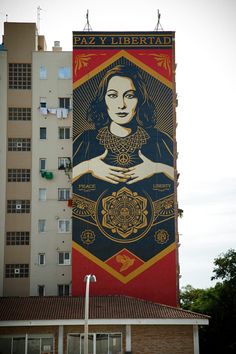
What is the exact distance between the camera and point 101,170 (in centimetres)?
6969

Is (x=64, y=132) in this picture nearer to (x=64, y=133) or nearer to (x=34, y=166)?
(x=64, y=133)

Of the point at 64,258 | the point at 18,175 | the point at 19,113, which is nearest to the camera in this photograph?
the point at 64,258

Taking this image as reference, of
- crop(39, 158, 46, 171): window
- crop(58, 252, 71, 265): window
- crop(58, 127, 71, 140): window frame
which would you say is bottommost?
crop(58, 252, 71, 265): window

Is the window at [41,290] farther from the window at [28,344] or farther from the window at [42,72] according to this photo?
the window at [42,72]

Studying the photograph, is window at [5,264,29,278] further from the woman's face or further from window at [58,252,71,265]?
the woman's face

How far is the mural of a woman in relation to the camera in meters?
69.8

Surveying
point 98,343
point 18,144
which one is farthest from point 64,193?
point 98,343

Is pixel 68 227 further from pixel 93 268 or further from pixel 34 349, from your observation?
pixel 34 349

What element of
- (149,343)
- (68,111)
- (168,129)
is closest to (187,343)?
(149,343)

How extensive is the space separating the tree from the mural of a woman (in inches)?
465

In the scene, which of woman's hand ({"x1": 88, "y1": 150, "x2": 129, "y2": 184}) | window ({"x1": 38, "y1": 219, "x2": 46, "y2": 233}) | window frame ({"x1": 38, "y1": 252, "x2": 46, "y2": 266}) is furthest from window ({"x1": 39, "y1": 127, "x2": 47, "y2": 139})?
window frame ({"x1": 38, "y1": 252, "x2": 46, "y2": 266})

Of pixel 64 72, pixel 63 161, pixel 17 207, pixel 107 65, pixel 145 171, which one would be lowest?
pixel 17 207

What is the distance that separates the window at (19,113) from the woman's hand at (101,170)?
366 inches

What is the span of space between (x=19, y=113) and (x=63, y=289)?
21.1 m
